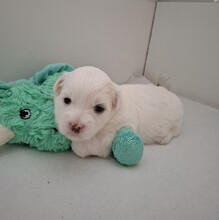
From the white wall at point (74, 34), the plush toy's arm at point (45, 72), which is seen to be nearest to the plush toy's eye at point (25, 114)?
the plush toy's arm at point (45, 72)

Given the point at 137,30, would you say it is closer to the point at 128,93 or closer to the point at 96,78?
the point at 128,93

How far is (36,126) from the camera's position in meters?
1.20

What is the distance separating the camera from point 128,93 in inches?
55.3

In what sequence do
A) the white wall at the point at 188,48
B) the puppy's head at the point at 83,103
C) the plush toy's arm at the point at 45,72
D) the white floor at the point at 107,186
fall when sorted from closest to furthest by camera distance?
the white floor at the point at 107,186, the puppy's head at the point at 83,103, the plush toy's arm at the point at 45,72, the white wall at the point at 188,48

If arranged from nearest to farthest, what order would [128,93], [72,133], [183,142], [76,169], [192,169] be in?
[72,133] → [76,169] → [192,169] → [128,93] → [183,142]

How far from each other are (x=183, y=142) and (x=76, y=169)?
688 mm

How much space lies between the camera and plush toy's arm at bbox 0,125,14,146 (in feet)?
3.77

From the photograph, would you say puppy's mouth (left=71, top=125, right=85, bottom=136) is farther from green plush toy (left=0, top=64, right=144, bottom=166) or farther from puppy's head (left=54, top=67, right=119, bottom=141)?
green plush toy (left=0, top=64, right=144, bottom=166)

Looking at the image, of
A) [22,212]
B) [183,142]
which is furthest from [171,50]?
[22,212]

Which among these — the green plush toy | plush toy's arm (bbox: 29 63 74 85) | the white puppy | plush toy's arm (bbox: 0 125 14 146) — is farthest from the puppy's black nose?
plush toy's arm (bbox: 29 63 74 85)

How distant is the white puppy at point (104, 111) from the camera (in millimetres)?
1054

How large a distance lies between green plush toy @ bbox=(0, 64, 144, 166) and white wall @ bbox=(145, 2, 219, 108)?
1222 mm

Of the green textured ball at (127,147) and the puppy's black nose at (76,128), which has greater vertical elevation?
the puppy's black nose at (76,128)

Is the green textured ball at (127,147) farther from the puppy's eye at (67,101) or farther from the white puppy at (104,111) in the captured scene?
the puppy's eye at (67,101)
